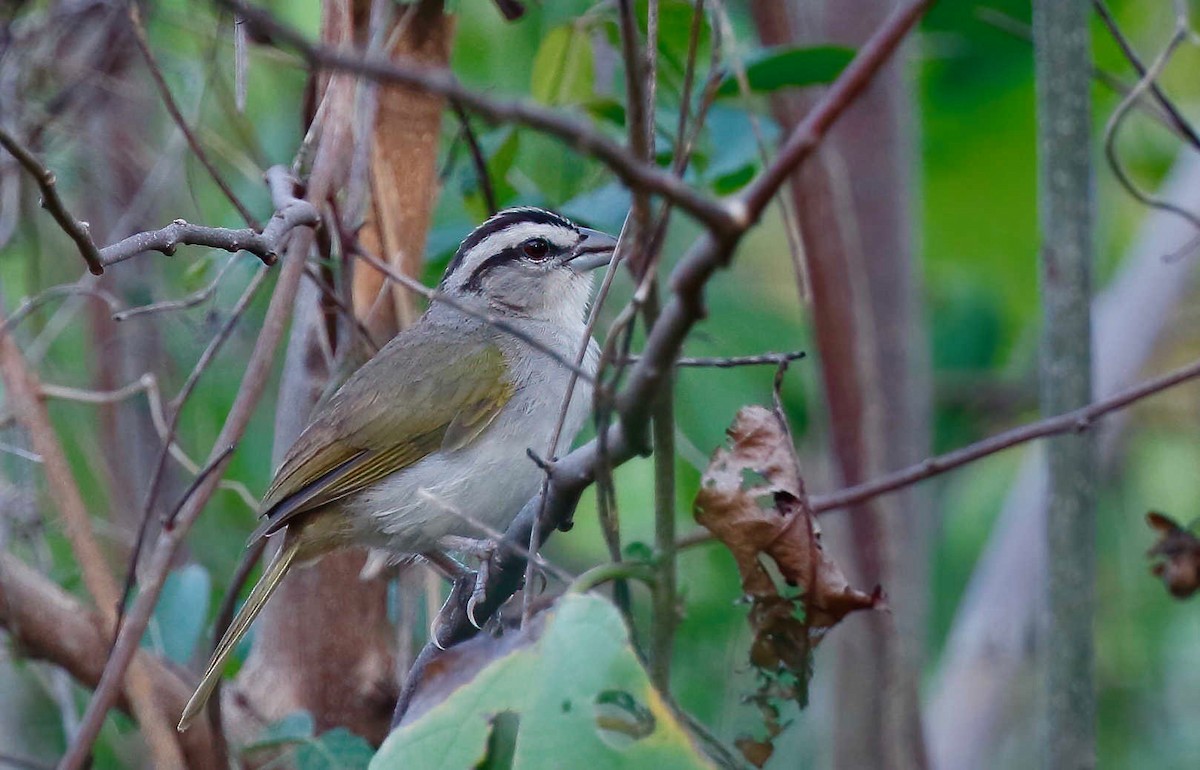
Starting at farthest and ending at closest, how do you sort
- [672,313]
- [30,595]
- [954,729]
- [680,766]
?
[954,729]
[30,595]
[680,766]
[672,313]

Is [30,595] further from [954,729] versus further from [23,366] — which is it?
[954,729]

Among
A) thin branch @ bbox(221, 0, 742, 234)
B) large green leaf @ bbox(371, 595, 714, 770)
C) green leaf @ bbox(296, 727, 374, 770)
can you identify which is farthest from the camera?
green leaf @ bbox(296, 727, 374, 770)

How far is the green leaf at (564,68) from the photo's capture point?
3764 mm

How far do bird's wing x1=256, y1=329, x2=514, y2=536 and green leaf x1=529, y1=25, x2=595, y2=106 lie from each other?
76 centimetres

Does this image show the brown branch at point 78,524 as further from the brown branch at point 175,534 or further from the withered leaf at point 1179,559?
the withered leaf at point 1179,559

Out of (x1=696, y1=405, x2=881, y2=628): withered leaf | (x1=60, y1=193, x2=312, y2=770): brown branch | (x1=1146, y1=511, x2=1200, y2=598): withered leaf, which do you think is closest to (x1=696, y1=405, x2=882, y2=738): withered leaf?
(x1=696, y1=405, x2=881, y2=628): withered leaf

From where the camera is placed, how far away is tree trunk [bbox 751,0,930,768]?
4332 millimetres

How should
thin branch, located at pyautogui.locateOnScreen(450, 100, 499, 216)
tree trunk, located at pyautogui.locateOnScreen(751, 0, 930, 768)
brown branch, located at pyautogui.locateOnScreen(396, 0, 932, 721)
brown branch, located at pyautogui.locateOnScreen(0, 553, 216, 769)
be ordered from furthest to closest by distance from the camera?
1. tree trunk, located at pyautogui.locateOnScreen(751, 0, 930, 768)
2. thin branch, located at pyautogui.locateOnScreen(450, 100, 499, 216)
3. brown branch, located at pyautogui.locateOnScreen(0, 553, 216, 769)
4. brown branch, located at pyautogui.locateOnScreen(396, 0, 932, 721)

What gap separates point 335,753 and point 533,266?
1.79 metres

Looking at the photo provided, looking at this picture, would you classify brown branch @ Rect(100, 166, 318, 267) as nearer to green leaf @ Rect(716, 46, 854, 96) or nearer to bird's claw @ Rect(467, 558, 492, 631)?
bird's claw @ Rect(467, 558, 492, 631)

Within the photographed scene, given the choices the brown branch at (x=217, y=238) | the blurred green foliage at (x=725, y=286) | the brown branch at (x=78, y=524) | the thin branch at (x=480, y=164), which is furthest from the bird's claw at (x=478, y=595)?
the thin branch at (x=480, y=164)

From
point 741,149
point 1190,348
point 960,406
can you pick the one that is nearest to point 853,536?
point 741,149

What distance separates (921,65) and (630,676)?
17.6 feet

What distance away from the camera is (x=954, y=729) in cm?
491
